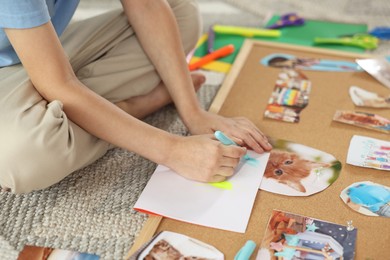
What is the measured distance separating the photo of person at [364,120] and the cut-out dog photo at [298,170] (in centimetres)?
14

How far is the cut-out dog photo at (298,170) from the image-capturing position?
3.14 feet

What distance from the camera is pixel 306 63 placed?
1383mm

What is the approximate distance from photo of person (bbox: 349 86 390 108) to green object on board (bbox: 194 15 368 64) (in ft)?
0.89

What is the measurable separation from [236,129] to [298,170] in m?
0.14

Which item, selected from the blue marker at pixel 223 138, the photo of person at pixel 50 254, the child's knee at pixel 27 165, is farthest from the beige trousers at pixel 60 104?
the blue marker at pixel 223 138

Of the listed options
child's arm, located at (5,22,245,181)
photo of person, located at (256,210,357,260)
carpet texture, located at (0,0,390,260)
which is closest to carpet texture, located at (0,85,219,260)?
carpet texture, located at (0,0,390,260)

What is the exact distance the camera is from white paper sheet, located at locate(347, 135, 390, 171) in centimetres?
101

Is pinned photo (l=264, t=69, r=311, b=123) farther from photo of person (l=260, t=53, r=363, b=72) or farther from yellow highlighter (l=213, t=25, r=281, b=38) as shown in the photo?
yellow highlighter (l=213, t=25, r=281, b=38)

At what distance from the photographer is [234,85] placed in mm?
1302

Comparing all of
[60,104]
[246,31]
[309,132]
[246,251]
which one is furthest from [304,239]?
[246,31]

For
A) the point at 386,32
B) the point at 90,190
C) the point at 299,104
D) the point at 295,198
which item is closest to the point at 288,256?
the point at 295,198

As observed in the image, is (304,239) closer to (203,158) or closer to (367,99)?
(203,158)

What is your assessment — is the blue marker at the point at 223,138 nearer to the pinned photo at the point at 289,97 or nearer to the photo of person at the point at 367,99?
the pinned photo at the point at 289,97

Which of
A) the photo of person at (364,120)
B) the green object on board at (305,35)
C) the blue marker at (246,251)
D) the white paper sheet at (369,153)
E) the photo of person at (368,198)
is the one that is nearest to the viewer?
the blue marker at (246,251)
